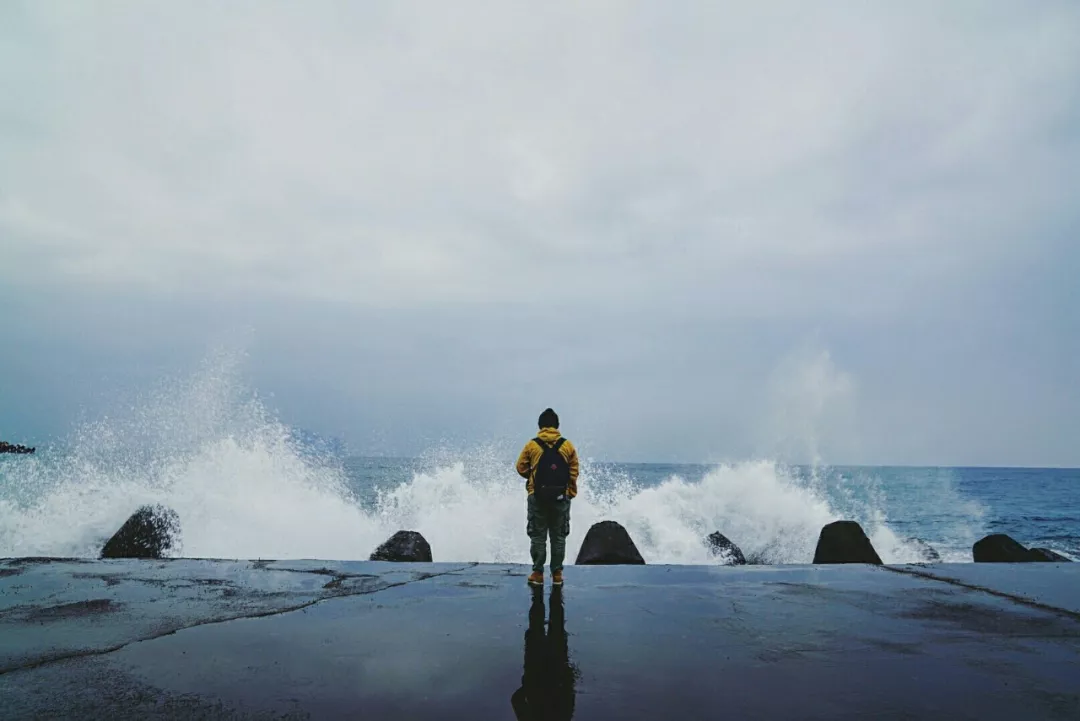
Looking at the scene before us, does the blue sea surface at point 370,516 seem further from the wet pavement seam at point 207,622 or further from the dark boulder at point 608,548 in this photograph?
the wet pavement seam at point 207,622

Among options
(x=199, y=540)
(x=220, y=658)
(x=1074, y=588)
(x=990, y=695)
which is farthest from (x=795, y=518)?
(x=220, y=658)

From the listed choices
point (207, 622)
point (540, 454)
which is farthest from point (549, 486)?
point (207, 622)

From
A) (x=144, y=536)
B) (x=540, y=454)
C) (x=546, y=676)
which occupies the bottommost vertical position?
(x=546, y=676)

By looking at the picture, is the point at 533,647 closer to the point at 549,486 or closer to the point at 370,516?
the point at 549,486

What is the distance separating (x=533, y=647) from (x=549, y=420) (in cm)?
278

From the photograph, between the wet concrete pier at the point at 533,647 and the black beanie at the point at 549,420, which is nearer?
the wet concrete pier at the point at 533,647

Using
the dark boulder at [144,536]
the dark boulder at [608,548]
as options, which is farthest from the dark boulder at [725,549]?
the dark boulder at [144,536]

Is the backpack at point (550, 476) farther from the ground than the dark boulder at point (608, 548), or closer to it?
farther from the ground

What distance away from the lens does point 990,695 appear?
3.49 m

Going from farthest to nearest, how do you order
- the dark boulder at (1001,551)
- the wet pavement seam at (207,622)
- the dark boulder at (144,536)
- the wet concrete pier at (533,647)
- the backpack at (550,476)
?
the dark boulder at (1001,551) → the dark boulder at (144,536) → the backpack at (550,476) → the wet pavement seam at (207,622) → the wet concrete pier at (533,647)

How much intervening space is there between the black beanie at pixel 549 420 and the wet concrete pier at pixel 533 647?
1.73m

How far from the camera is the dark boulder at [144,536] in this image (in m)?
10.1

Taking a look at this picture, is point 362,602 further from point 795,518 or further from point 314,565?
point 795,518

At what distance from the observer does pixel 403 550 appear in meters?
9.72
